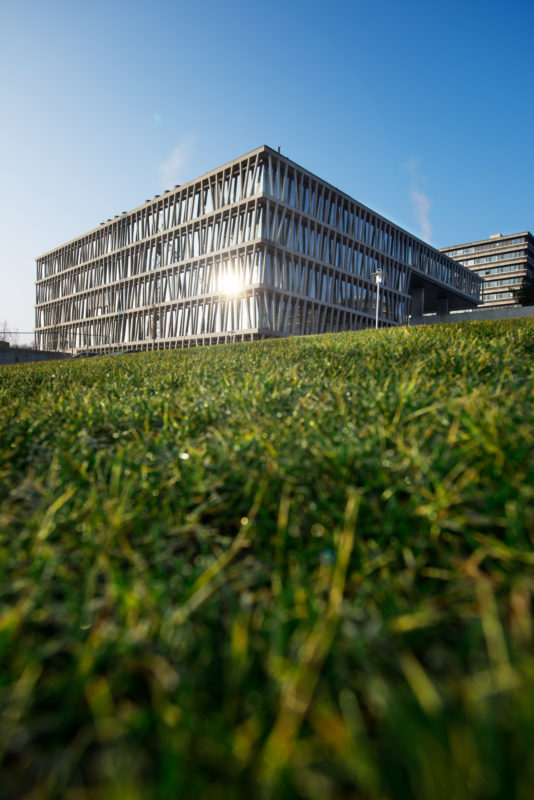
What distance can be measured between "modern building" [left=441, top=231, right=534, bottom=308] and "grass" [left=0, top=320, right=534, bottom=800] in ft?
401

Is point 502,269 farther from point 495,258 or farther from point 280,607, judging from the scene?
point 280,607

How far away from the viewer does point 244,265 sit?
4506 cm

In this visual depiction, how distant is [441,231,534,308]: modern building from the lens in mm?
110250

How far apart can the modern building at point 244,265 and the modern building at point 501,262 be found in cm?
5148

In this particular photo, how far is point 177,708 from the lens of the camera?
3.61ft

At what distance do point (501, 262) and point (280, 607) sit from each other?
441 feet

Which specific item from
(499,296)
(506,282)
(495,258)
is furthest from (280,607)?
(495,258)

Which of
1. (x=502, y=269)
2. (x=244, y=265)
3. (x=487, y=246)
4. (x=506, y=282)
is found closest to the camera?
(x=244, y=265)

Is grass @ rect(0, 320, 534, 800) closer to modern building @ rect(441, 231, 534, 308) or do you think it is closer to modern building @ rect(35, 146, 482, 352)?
modern building @ rect(35, 146, 482, 352)

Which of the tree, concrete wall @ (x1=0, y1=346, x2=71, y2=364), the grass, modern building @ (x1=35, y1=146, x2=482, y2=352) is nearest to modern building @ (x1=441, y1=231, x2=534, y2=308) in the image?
modern building @ (x1=35, y1=146, x2=482, y2=352)

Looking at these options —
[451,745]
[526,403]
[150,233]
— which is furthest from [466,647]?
[150,233]

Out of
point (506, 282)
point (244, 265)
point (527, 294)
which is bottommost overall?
point (527, 294)

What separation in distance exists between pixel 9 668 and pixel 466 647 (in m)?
1.41

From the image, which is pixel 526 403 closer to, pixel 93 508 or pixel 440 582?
pixel 440 582
